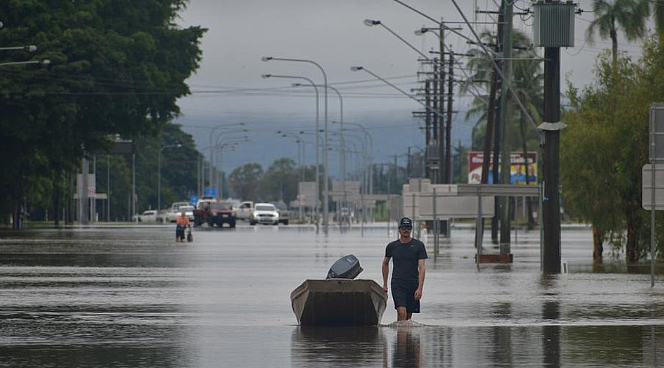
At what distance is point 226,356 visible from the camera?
17.2m

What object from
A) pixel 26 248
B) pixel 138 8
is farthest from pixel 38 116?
pixel 26 248

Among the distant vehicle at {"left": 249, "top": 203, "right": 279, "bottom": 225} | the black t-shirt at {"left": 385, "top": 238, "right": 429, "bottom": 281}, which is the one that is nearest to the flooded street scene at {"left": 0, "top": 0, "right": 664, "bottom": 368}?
the black t-shirt at {"left": 385, "top": 238, "right": 429, "bottom": 281}

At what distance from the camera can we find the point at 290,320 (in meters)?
22.5

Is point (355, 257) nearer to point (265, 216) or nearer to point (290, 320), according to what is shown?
point (290, 320)

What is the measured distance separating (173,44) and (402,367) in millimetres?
68748

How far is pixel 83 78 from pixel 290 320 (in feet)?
181

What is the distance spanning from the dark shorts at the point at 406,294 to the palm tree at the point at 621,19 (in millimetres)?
74569

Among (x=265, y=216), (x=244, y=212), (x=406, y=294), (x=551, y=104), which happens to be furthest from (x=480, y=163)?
(x=406, y=294)

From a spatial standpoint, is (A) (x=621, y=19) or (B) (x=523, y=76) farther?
(B) (x=523, y=76)

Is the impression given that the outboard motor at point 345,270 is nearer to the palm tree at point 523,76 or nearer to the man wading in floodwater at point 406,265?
the man wading in floodwater at point 406,265

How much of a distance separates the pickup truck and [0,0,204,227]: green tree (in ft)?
78.0

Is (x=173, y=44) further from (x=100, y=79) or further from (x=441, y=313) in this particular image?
(x=441, y=313)

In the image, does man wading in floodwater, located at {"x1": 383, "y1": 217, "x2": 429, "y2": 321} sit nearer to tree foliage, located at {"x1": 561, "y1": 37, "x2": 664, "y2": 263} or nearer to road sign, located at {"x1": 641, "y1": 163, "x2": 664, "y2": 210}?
road sign, located at {"x1": 641, "y1": 163, "x2": 664, "y2": 210}

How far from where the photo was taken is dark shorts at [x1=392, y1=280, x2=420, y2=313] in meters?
20.4
